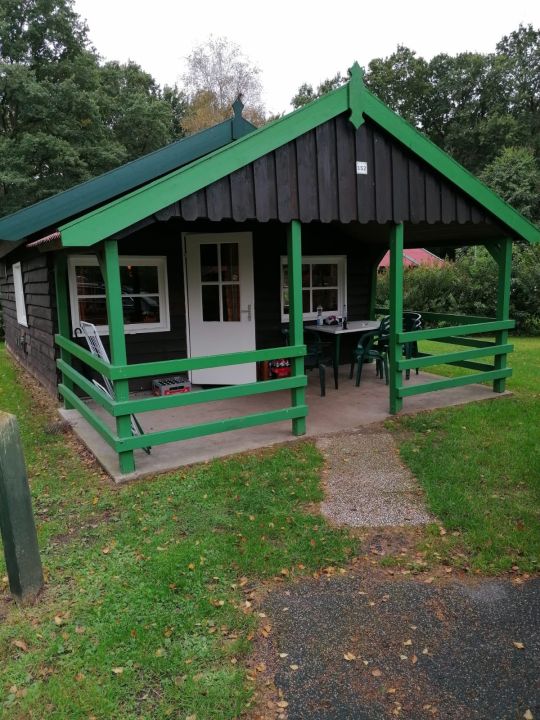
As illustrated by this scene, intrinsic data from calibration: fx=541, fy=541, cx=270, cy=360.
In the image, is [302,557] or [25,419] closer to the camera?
[302,557]

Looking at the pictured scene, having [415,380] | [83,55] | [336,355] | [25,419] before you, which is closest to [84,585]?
[25,419]

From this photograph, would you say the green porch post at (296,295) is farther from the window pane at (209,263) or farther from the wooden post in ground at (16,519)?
the wooden post in ground at (16,519)

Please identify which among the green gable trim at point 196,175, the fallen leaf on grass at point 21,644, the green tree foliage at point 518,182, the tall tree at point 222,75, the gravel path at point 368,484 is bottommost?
the fallen leaf on grass at point 21,644

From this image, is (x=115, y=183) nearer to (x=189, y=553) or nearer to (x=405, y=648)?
(x=189, y=553)

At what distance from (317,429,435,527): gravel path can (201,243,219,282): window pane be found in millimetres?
3088

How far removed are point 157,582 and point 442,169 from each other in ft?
16.0

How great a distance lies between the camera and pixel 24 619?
284cm

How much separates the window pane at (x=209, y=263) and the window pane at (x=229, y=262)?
10 cm

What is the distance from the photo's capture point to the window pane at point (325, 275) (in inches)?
337

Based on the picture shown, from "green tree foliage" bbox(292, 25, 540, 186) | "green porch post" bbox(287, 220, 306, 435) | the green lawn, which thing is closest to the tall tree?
"green tree foliage" bbox(292, 25, 540, 186)

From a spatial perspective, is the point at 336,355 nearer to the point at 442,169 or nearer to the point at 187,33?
the point at 442,169

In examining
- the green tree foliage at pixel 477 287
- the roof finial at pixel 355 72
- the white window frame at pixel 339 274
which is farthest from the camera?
the green tree foliage at pixel 477 287

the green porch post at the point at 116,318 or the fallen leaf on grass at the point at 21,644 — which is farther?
the green porch post at the point at 116,318

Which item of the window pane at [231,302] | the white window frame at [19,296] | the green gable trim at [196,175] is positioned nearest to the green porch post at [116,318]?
the green gable trim at [196,175]
